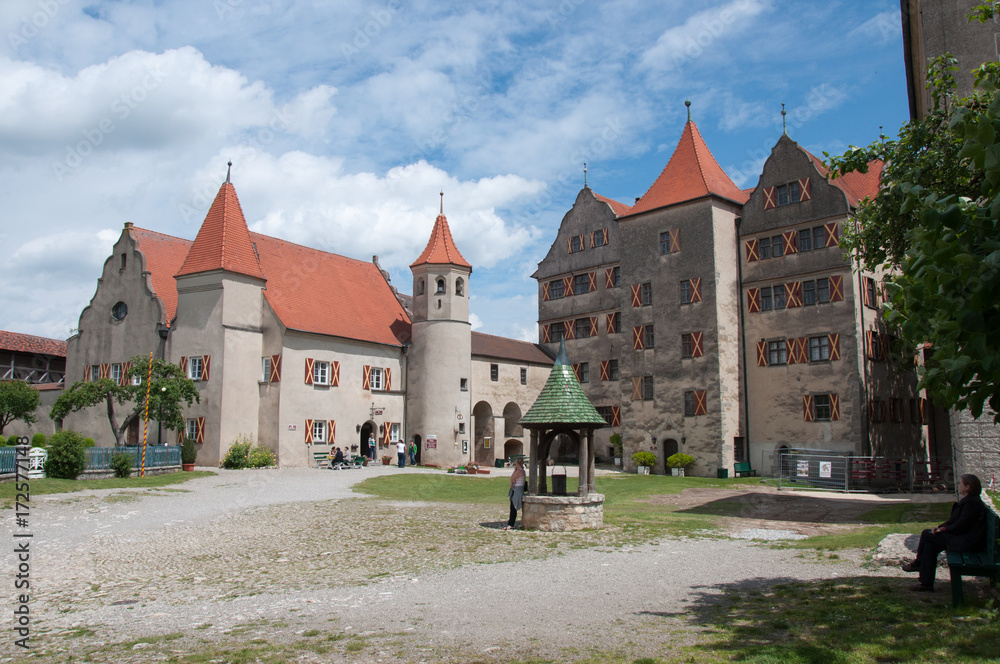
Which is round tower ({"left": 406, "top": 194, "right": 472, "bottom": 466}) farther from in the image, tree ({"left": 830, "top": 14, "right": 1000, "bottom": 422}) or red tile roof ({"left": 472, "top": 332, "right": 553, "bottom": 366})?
tree ({"left": 830, "top": 14, "right": 1000, "bottom": 422})

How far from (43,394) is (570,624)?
46.5 meters

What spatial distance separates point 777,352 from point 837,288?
4331 millimetres

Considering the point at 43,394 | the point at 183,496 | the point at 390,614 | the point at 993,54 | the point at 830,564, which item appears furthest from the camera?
the point at 43,394

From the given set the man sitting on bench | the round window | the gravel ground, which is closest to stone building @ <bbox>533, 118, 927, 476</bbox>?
the gravel ground

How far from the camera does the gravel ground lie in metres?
7.63

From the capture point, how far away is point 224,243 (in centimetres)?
3681

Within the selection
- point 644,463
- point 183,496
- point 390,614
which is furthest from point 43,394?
point 390,614

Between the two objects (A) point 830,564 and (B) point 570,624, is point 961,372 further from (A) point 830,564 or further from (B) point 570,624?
(A) point 830,564

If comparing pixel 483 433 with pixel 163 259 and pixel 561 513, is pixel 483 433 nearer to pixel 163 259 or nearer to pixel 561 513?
pixel 163 259

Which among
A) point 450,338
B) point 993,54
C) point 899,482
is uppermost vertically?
A: point 993,54

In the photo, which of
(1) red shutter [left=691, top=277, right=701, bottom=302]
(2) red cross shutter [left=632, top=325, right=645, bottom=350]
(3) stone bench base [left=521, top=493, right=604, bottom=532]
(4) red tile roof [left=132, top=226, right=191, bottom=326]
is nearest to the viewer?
(3) stone bench base [left=521, top=493, right=604, bottom=532]

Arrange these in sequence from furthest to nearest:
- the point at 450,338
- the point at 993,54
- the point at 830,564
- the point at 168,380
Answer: the point at 450,338
the point at 168,380
the point at 993,54
the point at 830,564

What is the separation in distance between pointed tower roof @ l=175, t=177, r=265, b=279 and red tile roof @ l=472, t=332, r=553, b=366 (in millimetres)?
13578

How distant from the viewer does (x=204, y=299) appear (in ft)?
119
